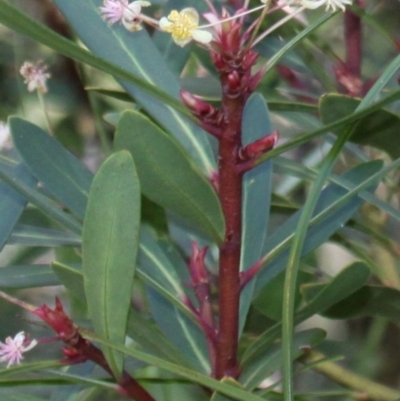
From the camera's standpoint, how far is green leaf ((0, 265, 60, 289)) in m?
0.51

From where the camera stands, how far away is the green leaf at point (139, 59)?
47 centimetres

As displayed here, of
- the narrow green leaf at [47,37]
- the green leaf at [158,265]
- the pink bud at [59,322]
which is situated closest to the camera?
the narrow green leaf at [47,37]

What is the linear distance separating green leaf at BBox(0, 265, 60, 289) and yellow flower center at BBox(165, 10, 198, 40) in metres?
0.20

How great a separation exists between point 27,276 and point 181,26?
0.70ft

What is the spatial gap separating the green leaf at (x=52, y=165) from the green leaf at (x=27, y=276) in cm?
5

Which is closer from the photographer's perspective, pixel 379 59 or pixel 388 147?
pixel 388 147

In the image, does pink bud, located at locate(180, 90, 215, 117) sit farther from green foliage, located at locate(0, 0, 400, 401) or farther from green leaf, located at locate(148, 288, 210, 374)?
green leaf, located at locate(148, 288, 210, 374)

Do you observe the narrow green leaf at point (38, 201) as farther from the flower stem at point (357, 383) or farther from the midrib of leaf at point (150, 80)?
the flower stem at point (357, 383)

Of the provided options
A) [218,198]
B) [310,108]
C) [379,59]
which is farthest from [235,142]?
[379,59]

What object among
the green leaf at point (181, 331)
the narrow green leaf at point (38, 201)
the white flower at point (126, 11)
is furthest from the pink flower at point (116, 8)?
the green leaf at point (181, 331)

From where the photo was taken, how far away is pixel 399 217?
521mm

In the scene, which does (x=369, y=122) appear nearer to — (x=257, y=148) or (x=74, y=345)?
(x=257, y=148)

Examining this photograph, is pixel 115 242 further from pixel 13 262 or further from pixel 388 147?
pixel 13 262

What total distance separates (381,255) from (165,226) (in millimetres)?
278
